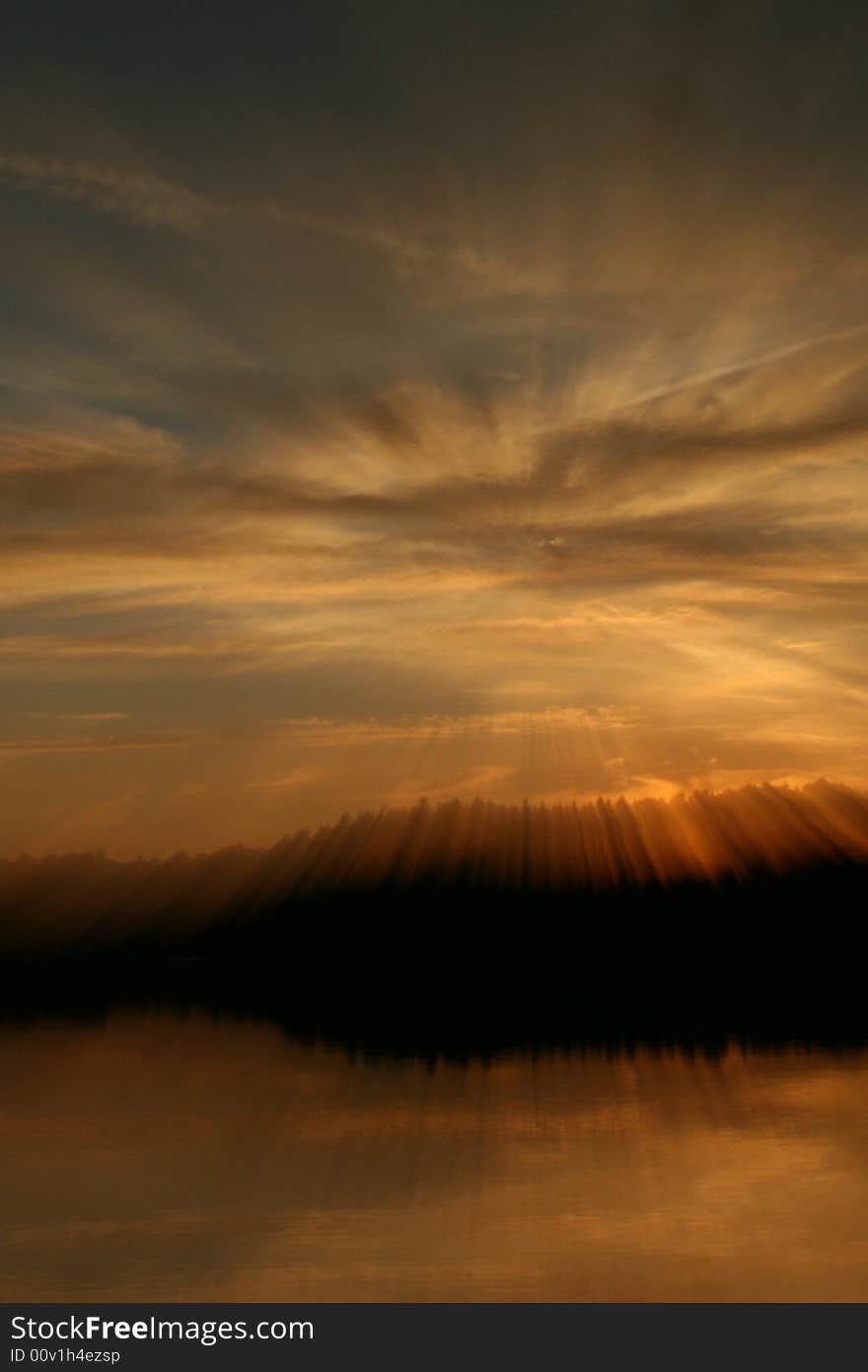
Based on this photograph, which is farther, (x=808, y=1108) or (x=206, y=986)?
(x=206, y=986)

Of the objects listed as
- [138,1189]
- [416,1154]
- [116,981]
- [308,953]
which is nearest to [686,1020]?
[416,1154]

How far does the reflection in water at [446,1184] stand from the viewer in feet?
57.9

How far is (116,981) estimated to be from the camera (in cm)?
10981

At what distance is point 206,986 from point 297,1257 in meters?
85.0

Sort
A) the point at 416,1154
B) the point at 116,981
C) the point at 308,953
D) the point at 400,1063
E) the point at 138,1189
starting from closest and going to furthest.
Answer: the point at 138,1189 → the point at 416,1154 → the point at 400,1063 → the point at 116,981 → the point at 308,953

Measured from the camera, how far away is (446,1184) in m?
23.0

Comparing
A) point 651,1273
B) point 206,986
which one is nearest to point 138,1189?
point 651,1273

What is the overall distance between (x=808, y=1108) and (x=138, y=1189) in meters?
14.9

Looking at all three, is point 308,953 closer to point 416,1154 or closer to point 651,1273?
point 416,1154

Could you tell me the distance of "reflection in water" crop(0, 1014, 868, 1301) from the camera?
17.6 meters
